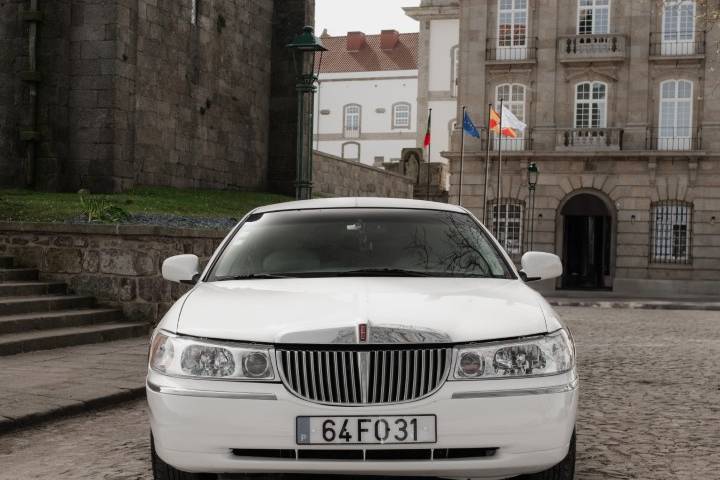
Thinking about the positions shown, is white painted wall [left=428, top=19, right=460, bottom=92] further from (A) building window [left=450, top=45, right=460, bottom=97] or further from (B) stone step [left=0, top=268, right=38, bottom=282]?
(B) stone step [left=0, top=268, right=38, bottom=282]

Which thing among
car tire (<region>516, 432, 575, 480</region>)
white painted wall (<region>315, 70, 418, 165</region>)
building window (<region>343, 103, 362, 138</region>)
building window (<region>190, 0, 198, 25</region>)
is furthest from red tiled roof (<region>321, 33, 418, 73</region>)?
car tire (<region>516, 432, 575, 480</region>)

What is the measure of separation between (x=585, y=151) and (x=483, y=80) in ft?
15.8

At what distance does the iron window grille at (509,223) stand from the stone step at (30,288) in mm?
26294

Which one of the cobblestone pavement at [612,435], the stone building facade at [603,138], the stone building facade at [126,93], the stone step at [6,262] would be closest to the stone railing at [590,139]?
the stone building facade at [603,138]

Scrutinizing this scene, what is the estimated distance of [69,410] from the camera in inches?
276

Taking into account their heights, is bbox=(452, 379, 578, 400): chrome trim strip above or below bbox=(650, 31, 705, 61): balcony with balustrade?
below

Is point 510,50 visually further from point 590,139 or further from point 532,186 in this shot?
point 532,186

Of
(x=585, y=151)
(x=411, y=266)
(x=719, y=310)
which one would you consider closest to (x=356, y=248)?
(x=411, y=266)

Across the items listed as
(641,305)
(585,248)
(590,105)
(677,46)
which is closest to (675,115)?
(677,46)

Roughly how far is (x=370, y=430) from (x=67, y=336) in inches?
294

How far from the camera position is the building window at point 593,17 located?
1460 inches

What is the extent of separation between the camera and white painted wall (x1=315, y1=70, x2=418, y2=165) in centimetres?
6706

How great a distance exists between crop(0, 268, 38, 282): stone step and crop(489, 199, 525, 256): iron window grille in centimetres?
2627

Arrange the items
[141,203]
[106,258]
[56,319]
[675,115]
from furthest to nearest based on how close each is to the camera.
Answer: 1. [675,115]
2. [141,203]
3. [106,258]
4. [56,319]
